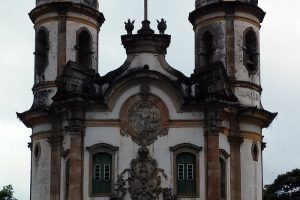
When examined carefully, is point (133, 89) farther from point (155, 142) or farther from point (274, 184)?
point (274, 184)

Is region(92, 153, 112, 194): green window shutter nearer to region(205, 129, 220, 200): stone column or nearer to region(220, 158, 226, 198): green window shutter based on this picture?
region(205, 129, 220, 200): stone column

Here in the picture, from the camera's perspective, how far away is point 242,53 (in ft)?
114

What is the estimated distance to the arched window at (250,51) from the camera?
34938 mm

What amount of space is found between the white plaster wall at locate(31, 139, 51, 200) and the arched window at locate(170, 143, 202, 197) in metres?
5.26

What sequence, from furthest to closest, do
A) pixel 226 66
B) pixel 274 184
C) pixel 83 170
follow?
pixel 274 184
pixel 226 66
pixel 83 170

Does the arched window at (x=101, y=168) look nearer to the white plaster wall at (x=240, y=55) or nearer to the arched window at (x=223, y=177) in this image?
the arched window at (x=223, y=177)

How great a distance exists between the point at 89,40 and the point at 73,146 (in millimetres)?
6043

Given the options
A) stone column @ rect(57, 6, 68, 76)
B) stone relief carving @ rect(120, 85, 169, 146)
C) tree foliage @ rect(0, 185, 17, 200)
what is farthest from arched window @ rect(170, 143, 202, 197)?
tree foliage @ rect(0, 185, 17, 200)

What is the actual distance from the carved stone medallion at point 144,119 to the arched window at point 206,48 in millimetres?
4323

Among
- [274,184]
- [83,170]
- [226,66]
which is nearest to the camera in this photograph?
[83,170]

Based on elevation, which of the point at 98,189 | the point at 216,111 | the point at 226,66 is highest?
the point at 226,66

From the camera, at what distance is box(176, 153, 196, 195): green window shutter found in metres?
31.2

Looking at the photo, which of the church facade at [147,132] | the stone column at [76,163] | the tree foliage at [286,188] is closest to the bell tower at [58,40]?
the church facade at [147,132]

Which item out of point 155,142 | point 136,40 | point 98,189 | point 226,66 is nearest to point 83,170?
point 98,189
